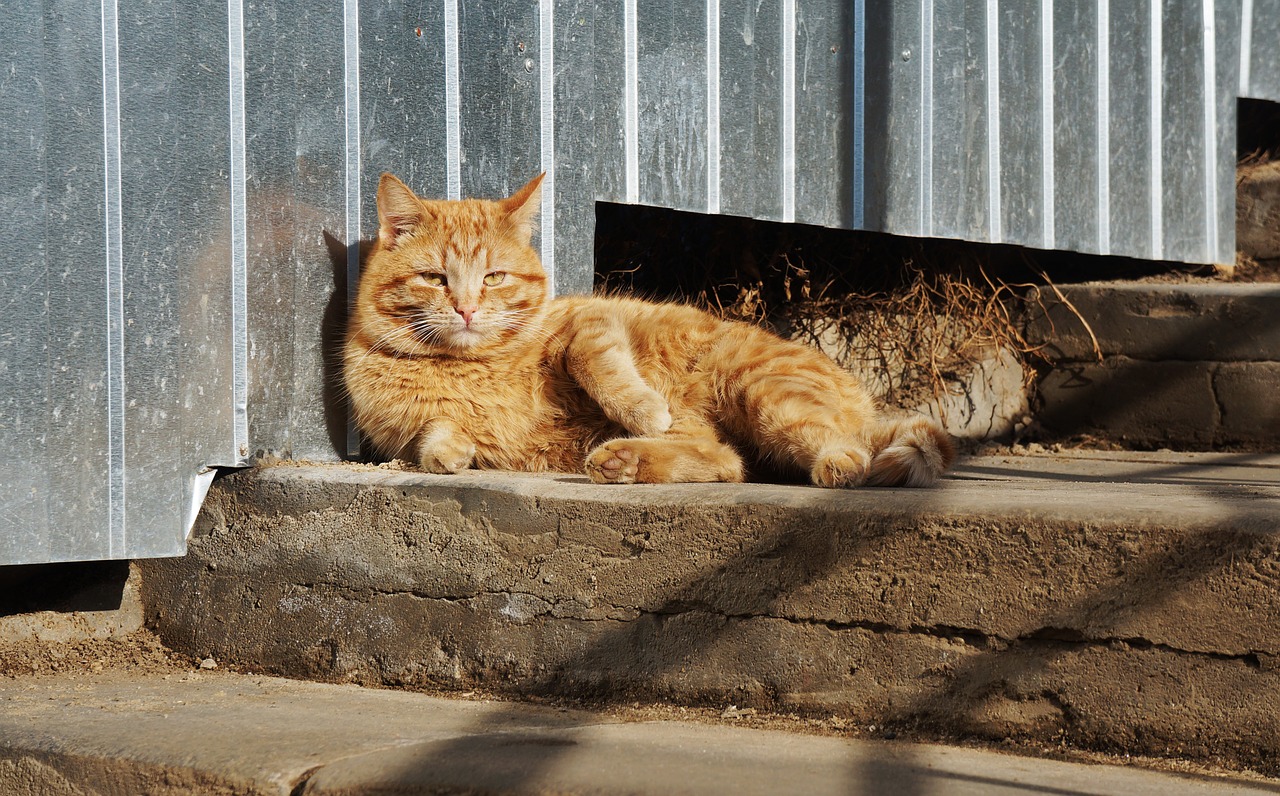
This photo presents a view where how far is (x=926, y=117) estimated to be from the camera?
4.53 metres

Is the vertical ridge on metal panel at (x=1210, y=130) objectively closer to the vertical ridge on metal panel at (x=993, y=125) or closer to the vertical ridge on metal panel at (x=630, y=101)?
the vertical ridge on metal panel at (x=993, y=125)

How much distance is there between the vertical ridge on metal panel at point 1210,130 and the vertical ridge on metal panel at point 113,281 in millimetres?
4649

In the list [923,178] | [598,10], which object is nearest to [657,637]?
[598,10]

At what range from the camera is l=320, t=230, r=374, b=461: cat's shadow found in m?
3.56

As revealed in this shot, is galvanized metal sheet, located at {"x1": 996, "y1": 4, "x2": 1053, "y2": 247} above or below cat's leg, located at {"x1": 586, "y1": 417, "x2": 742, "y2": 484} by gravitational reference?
above

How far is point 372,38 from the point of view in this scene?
3520mm

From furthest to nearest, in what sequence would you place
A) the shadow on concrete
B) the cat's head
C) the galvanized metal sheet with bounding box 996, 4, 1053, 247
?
the galvanized metal sheet with bounding box 996, 4, 1053, 247, the cat's head, the shadow on concrete

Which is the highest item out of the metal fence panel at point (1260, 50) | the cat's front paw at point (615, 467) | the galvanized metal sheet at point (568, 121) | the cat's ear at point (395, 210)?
the metal fence panel at point (1260, 50)

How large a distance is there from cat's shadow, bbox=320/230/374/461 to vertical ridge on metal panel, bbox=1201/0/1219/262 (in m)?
3.95

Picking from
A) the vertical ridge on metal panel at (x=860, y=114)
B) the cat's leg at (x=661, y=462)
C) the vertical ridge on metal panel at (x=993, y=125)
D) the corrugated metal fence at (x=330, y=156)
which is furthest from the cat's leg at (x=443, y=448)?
the vertical ridge on metal panel at (x=993, y=125)

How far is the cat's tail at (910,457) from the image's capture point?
2.83 metres

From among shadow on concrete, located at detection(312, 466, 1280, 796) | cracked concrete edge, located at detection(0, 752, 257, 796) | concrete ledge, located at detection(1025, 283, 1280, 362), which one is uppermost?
concrete ledge, located at detection(1025, 283, 1280, 362)

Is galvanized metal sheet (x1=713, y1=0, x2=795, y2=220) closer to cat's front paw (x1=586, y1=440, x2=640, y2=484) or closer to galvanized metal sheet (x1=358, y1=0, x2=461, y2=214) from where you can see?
galvanized metal sheet (x1=358, y1=0, x2=461, y2=214)

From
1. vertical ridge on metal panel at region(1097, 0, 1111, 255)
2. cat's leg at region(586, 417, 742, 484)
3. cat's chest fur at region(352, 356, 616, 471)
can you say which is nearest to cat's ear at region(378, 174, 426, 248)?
cat's chest fur at region(352, 356, 616, 471)
